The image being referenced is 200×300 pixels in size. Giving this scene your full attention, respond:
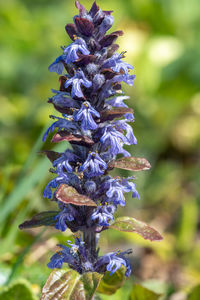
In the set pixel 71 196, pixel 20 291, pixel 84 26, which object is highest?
pixel 84 26

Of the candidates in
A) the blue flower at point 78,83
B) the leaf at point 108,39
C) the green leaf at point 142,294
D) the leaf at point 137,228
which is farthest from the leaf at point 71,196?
the green leaf at point 142,294

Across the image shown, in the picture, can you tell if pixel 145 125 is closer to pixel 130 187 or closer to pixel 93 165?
pixel 130 187

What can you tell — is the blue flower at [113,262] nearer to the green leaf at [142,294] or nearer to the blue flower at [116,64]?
the green leaf at [142,294]

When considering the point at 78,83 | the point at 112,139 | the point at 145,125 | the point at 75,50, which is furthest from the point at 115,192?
the point at 145,125

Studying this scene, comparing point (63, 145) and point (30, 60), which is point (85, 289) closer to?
point (63, 145)

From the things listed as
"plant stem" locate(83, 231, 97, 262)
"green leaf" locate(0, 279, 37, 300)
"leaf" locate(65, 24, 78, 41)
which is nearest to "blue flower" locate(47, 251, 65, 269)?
"plant stem" locate(83, 231, 97, 262)
